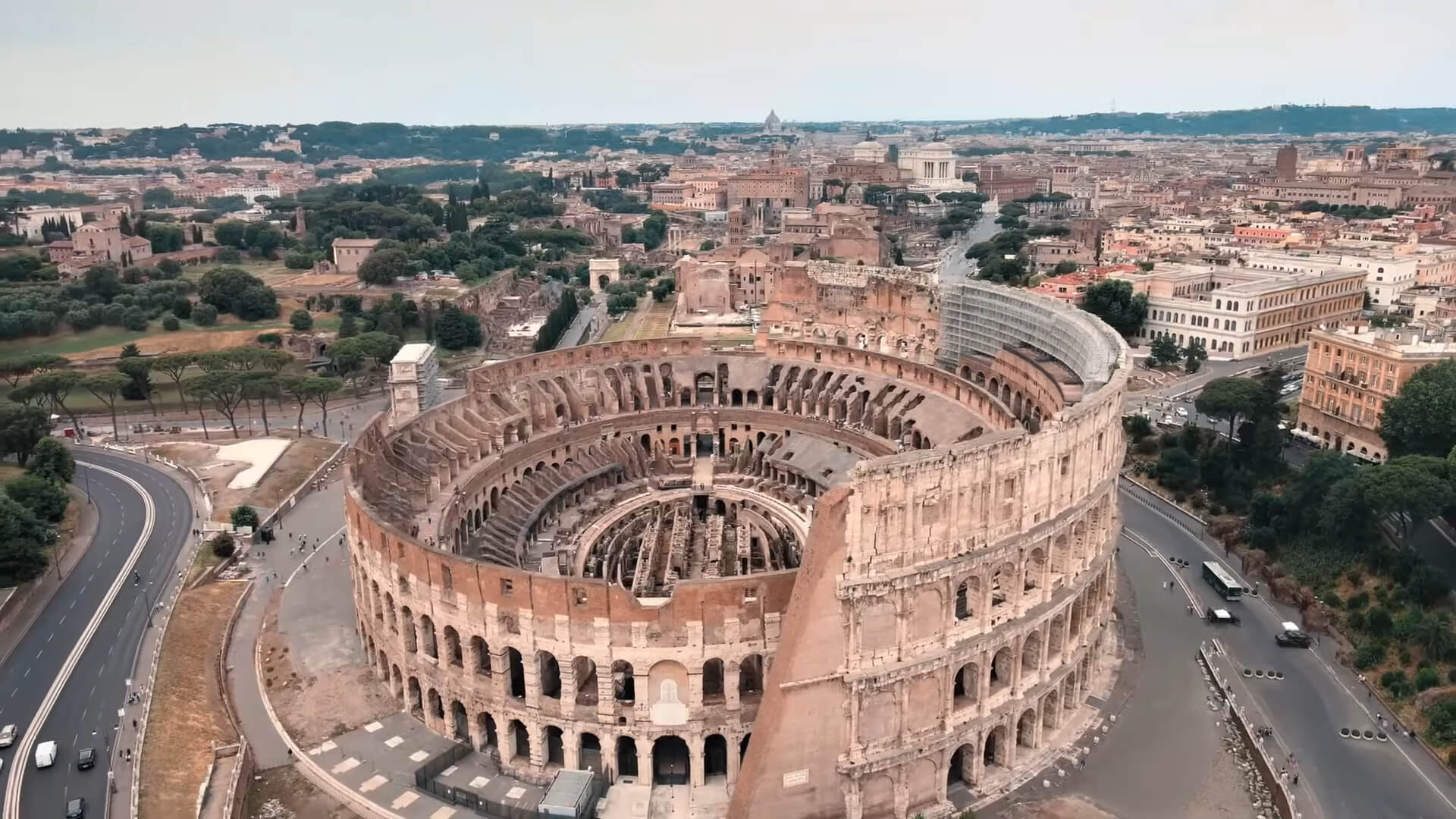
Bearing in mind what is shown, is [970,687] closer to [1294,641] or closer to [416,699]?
[1294,641]

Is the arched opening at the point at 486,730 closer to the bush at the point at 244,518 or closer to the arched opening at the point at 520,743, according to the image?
the arched opening at the point at 520,743

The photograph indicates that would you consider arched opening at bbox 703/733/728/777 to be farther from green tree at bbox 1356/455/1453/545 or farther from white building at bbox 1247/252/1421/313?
white building at bbox 1247/252/1421/313

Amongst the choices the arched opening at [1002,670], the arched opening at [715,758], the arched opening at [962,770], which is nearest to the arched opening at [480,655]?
the arched opening at [715,758]

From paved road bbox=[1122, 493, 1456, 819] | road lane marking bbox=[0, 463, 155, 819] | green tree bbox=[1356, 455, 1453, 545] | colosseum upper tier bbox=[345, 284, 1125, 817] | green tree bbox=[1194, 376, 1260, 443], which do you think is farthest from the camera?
green tree bbox=[1194, 376, 1260, 443]

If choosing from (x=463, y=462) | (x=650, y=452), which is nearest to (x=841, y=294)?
(x=650, y=452)

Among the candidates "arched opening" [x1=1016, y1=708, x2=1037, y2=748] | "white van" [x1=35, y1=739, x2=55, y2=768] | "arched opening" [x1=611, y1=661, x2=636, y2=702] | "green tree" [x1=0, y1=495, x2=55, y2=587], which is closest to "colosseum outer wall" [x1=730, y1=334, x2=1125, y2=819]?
"arched opening" [x1=1016, y1=708, x2=1037, y2=748]
